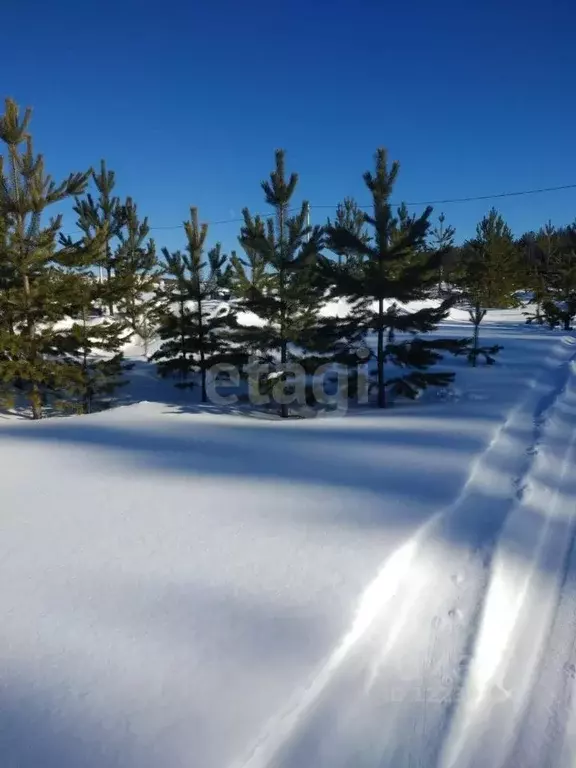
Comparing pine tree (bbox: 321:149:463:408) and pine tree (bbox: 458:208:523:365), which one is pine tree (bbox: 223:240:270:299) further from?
pine tree (bbox: 458:208:523:365)

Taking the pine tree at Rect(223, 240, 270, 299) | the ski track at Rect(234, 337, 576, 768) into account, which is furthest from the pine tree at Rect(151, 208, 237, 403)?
the ski track at Rect(234, 337, 576, 768)

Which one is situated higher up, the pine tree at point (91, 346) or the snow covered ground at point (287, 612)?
the pine tree at point (91, 346)

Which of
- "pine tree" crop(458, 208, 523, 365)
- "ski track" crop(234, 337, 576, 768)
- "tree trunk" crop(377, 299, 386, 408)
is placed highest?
"pine tree" crop(458, 208, 523, 365)

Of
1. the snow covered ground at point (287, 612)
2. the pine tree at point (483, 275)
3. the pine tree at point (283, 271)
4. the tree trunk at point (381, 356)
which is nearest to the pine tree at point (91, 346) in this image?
the pine tree at point (283, 271)

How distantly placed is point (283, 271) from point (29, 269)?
7106 millimetres

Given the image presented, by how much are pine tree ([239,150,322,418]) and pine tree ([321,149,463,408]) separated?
2.55ft

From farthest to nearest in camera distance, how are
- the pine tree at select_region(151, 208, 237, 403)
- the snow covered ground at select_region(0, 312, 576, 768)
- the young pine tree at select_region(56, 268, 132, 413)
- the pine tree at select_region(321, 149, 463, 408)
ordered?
the pine tree at select_region(151, 208, 237, 403)
the young pine tree at select_region(56, 268, 132, 413)
the pine tree at select_region(321, 149, 463, 408)
the snow covered ground at select_region(0, 312, 576, 768)

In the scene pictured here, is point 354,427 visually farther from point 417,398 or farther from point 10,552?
point 10,552

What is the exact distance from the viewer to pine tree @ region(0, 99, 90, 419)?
1268 cm

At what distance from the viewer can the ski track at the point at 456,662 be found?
7.93ft

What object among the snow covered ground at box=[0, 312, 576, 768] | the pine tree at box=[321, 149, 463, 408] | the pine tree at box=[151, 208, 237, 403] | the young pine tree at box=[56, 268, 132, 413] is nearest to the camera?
the snow covered ground at box=[0, 312, 576, 768]

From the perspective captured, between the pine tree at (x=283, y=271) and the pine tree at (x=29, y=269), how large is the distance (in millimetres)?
5129

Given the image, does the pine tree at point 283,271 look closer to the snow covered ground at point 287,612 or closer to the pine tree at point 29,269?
the pine tree at point 29,269

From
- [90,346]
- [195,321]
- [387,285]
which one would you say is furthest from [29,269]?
[387,285]
